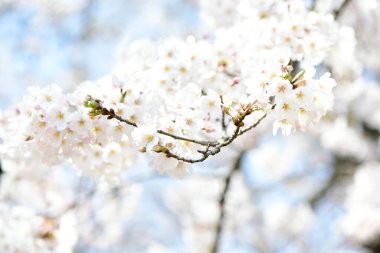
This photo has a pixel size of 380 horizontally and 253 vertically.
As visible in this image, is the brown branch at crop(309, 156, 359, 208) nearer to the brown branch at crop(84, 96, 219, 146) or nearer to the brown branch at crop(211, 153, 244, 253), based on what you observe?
the brown branch at crop(211, 153, 244, 253)

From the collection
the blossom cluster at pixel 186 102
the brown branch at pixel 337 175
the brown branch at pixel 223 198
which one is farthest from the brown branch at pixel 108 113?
the brown branch at pixel 337 175

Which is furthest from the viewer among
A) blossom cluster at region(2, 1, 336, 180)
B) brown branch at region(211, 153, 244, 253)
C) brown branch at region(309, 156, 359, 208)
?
brown branch at region(309, 156, 359, 208)

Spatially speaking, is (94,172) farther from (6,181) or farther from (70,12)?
(70,12)

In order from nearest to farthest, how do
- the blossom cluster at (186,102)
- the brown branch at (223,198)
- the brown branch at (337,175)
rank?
the blossom cluster at (186,102)
the brown branch at (223,198)
the brown branch at (337,175)

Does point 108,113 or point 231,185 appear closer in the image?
point 108,113

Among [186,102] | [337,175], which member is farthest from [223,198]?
[337,175]

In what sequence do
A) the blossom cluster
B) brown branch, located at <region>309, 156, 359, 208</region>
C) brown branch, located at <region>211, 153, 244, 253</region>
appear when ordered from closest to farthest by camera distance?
1. the blossom cluster
2. brown branch, located at <region>211, 153, 244, 253</region>
3. brown branch, located at <region>309, 156, 359, 208</region>

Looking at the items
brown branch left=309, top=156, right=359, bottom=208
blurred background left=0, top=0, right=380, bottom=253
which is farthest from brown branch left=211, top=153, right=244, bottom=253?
brown branch left=309, top=156, right=359, bottom=208

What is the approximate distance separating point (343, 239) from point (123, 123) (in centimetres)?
607

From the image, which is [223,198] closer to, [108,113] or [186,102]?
[186,102]

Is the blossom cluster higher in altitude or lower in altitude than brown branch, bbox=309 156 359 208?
lower

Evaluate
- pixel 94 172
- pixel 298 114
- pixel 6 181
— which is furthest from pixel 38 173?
pixel 298 114

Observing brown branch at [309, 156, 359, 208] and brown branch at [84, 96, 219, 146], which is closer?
brown branch at [84, 96, 219, 146]

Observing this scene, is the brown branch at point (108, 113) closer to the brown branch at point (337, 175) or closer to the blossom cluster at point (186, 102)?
the blossom cluster at point (186, 102)
